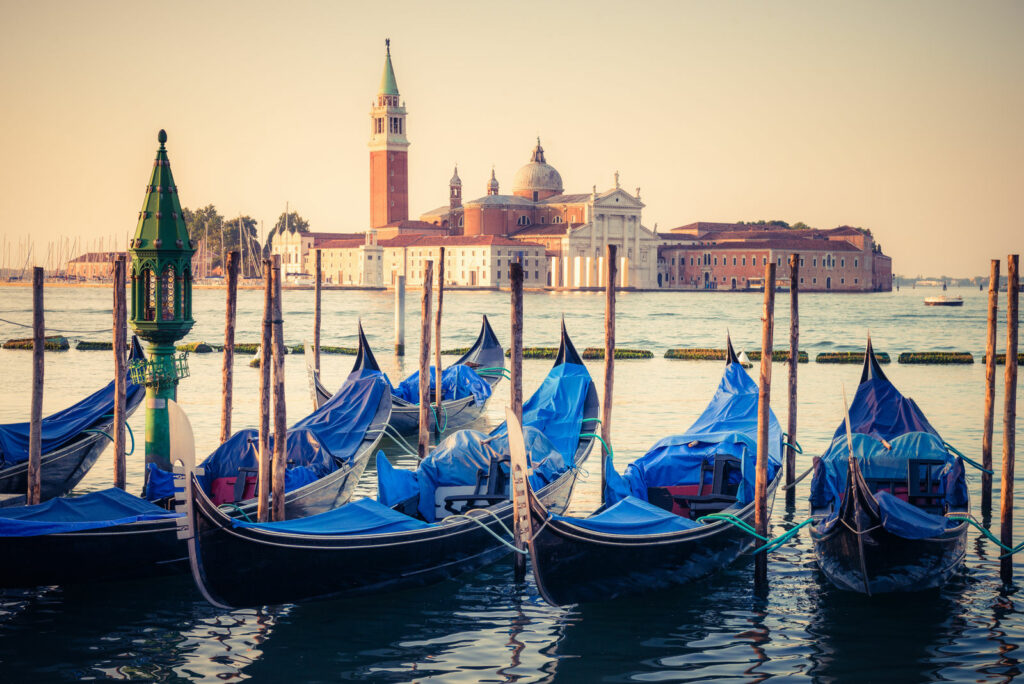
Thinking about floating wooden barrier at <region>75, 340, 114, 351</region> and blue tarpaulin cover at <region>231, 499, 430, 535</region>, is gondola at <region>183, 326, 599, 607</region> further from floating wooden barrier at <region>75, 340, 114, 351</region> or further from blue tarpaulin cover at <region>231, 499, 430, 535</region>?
floating wooden barrier at <region>75, 340, 114, 351</region>

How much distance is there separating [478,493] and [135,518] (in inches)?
77.3

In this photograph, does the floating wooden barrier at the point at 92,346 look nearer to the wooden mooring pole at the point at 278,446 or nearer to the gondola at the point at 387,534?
the gondola at the point at 387,534

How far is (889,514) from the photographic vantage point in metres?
5.99

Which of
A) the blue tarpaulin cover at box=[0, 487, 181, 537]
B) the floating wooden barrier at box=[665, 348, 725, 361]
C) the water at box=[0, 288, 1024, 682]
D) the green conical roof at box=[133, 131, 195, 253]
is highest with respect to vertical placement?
the green conical roof at box=[133, 131, 195, 253]

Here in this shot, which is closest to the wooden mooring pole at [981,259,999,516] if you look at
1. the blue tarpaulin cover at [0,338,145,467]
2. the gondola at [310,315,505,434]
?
the gondola at [310,315,505,434]

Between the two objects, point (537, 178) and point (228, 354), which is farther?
point (537, 178)

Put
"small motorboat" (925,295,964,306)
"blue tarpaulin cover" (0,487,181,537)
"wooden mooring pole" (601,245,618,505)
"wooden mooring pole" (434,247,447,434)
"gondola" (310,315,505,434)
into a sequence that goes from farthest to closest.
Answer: "small motorboat" (925,295,964,306) → "gondola" (310,315,505,434) → "wooden mooring pole" (434,247,447,434) → "wooden mooring pole" (601,245,618,505) → "blue tarpaulin cover" (0,487,181,537)

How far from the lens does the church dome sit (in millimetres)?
73562

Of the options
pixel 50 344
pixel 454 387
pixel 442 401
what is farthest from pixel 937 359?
pixel 50 344

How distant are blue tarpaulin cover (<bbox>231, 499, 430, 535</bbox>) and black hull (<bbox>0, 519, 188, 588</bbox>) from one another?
0.76 metres

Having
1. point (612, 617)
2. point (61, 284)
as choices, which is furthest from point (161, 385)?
point (61, 284)

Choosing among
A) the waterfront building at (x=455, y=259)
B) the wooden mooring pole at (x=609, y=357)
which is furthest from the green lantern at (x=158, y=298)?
the waterfront building at (x=455, y=259)

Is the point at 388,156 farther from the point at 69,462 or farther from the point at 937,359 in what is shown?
the point at 69,462

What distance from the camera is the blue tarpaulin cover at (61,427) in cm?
768
